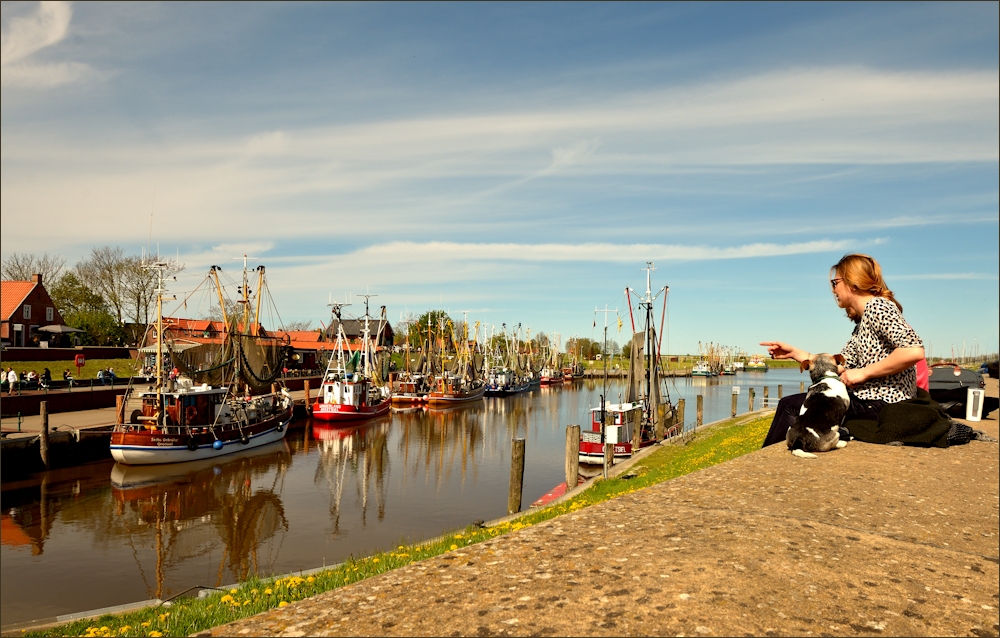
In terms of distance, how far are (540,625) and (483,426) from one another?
55422 mm

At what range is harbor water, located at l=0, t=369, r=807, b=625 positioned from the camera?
750 inches

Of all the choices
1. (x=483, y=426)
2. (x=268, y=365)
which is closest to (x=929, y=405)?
(x=268, y=365)

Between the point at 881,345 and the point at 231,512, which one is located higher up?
the point at 881,345

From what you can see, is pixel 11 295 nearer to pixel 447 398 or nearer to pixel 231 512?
pixel 447 398

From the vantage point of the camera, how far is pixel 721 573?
15.0 ft

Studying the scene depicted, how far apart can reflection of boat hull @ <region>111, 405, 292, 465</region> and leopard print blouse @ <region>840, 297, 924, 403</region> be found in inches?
1353

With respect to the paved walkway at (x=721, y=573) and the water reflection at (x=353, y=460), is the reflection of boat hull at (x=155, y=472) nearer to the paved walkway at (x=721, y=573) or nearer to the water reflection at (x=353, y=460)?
the water reflection at (x=353, y=460)

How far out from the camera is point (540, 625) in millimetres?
3918

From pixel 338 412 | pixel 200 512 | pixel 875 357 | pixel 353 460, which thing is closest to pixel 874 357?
pixel 875 357

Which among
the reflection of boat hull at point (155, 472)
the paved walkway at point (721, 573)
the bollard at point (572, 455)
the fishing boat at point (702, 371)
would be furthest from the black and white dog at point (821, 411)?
the fishing boat at point (702, 371)

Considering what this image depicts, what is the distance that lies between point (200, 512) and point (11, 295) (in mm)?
53309

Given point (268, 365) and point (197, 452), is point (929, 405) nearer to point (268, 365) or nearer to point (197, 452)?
point (197, 452)

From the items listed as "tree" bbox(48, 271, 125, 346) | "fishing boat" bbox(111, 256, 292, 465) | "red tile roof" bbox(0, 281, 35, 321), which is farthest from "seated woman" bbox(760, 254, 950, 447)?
"tree" bbox(48, 271, 125, 346)

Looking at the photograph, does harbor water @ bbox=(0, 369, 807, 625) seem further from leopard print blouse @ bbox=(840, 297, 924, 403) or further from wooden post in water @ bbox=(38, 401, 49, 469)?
leopard print blouse @ bbox=(840, 297, 924, 403)
